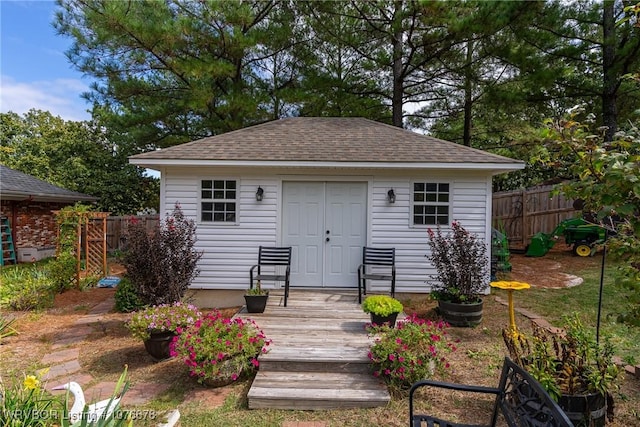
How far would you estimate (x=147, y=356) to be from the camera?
13.8ft

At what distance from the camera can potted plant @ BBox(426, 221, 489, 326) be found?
508 centimetres

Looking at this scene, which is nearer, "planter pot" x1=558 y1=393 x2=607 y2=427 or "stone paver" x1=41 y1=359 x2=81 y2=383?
"planter pot" x1=558 y1=393 x2=607 y2=427

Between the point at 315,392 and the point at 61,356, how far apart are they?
3.34 metres

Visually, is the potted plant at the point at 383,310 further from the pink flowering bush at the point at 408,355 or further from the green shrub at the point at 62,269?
the green shrub at the point at 62,269

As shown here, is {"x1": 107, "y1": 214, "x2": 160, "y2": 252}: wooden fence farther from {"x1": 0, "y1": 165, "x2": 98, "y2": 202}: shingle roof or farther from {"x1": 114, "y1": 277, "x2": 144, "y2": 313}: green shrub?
{"x1": 114, "y1": 277, "x2": 144, "y2": 313}: green shrub

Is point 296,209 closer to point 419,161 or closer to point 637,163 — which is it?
point 419,161

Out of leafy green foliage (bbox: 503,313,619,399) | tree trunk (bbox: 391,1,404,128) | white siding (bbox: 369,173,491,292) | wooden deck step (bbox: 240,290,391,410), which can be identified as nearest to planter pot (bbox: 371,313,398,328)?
wooden deck step (bbox: 240,290,391,410)

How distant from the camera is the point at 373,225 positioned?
6.27 m

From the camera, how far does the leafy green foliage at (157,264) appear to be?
482cm

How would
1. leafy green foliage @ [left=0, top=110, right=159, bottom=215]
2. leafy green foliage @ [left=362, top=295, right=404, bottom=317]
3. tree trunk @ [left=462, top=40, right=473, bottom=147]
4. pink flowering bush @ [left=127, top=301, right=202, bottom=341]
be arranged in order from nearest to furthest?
pink flowering bush @ [left=127, top=301, right=202, bottom=341], leafy green foliage @ [left=362, top=295, right=404, bottom=317], tree trunk @ [left=462, top=40, right=473, bottom=147], leafy green foliage @ [left=0, top=110, right=159, bottom=215]

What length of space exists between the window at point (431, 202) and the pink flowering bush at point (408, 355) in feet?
10.0

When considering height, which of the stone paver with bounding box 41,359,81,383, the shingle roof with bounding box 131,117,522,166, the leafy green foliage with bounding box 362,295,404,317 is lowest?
the stone paver with bounding box 41,359,81,383

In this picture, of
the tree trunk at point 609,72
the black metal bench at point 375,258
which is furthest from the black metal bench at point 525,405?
the tree trunk at point 609,72

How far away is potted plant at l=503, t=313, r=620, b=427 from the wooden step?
1.28 metres
